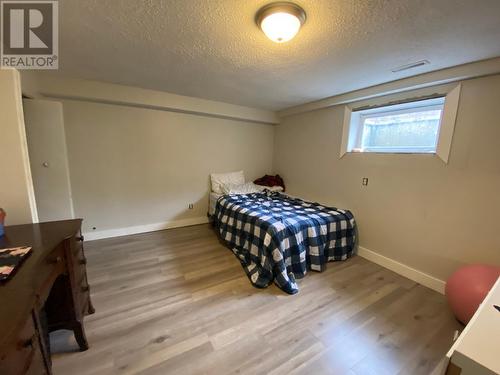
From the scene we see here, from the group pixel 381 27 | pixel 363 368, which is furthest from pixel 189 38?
pixel 363 368

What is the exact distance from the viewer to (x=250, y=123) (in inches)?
160

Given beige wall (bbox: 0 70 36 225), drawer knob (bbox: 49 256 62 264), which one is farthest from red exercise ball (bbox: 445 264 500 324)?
beige wall (bbox: 0 70 36 225)

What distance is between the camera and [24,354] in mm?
723

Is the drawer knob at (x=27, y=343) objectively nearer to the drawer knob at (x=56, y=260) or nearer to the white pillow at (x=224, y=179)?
the drawer knob at (x=56, y=260)

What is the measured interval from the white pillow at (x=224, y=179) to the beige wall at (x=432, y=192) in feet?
5.03

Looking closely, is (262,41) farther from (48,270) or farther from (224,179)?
(224,179)

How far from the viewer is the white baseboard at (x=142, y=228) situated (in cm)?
303

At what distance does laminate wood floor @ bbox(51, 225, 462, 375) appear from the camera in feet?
4.42

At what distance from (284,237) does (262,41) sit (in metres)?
1.78

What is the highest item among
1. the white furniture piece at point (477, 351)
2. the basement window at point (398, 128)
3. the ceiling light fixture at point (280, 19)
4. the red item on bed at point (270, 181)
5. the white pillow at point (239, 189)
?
the ceiling light fixture at point (280, 19)

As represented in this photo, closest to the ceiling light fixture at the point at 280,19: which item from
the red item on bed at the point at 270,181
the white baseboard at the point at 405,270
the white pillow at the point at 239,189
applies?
the white pillow at the point at 239,189

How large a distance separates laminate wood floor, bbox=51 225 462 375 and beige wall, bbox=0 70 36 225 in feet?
3.16

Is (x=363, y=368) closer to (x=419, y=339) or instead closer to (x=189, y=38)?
(x=419, y=339)

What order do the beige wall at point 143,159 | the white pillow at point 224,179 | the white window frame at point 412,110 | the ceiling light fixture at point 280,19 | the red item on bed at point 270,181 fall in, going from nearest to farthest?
the ceiling light fixture at point 280,19, the white window frame at point 412,110, the beige wall at point 143,159, the white pillow at point 224,179, the red item on bed at point 270,181
